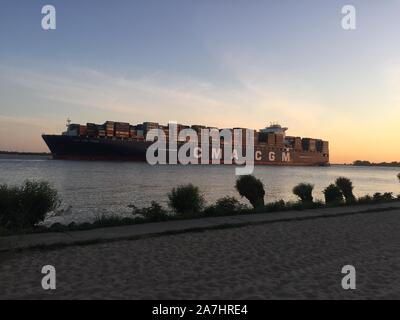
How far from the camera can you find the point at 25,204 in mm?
11383

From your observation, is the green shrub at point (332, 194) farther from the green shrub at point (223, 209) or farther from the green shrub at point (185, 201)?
the green shrub at point (185, 201)

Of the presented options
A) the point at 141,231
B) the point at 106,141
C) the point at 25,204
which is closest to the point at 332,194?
the point at 141,231

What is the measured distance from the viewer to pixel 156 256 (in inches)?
290

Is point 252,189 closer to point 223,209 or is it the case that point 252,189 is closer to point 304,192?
point 304,192

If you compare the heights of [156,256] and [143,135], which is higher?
[143,135]

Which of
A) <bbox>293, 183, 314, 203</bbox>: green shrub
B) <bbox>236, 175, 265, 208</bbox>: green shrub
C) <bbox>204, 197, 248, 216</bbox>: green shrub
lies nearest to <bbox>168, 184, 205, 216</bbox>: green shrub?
<bbox>204, 197, 248, 216</bbox>: green shrub

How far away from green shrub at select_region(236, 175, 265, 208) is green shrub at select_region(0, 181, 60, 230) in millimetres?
8330

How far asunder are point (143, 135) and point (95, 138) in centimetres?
1212

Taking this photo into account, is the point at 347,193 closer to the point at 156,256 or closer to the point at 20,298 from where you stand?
the point at 156,256

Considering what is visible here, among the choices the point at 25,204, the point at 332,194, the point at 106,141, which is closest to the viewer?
the point at 25,204

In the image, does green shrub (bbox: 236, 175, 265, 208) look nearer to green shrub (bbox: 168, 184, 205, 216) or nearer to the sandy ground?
green shrub (bbox: 168, 184, 205, 216)

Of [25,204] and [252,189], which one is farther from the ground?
[252,189]

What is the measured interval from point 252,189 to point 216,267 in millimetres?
10901
